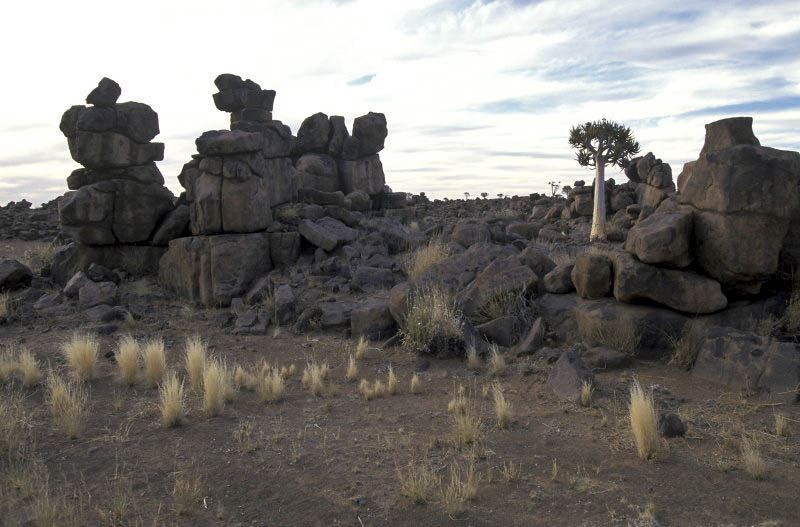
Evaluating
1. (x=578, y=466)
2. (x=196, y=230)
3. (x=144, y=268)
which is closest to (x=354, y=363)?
(x=578, y=466)

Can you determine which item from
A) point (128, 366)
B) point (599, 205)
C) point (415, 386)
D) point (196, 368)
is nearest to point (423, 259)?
point (415, 386)

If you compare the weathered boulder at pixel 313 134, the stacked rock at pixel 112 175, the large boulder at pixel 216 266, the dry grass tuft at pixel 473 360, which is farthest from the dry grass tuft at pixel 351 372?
the weathered boulder at pixel 313 134

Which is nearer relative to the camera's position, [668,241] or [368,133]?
[668,241]

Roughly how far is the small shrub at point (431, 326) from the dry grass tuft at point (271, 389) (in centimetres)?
249

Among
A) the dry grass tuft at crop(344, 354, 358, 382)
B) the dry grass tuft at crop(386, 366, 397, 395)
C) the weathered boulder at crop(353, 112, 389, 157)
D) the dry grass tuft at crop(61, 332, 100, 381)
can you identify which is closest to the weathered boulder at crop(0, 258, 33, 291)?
the dry grass tuft at crop(61, 332, 100, 381)

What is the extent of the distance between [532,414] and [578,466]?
61.0 inches

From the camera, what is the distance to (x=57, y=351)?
11.0 metres

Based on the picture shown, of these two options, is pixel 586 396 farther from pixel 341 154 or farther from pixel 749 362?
pixel 341 154

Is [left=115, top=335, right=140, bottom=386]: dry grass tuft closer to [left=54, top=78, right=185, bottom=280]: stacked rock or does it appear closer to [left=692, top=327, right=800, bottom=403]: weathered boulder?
[left=692, top=327, right=800, bottom=403]: weathered boulder

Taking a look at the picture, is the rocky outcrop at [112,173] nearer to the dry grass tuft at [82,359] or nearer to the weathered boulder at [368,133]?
the dry grass tuft at [82,359]

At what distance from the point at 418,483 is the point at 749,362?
4.63 m

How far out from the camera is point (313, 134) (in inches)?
1139

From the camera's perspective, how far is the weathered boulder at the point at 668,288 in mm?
8875

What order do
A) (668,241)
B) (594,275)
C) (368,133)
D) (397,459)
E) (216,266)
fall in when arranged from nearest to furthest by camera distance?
(397,459) → (668,241) → (594,275) → (216,266) → (368,133)
